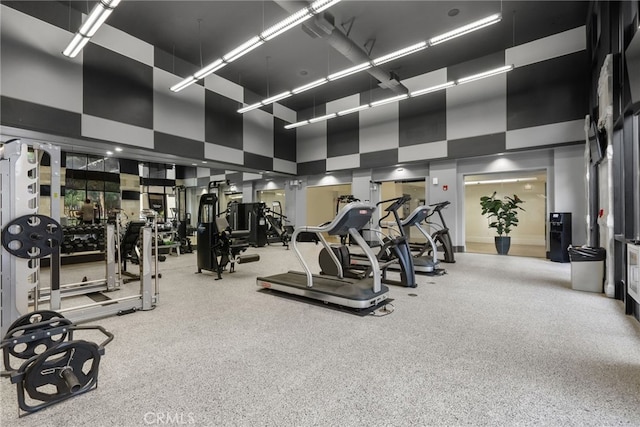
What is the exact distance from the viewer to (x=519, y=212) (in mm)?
8531

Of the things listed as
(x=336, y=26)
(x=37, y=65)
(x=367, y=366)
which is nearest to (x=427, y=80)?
(x=336, y=26)

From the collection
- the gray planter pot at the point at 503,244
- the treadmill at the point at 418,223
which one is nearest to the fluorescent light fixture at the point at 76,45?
the treadmill at the point at 418,223

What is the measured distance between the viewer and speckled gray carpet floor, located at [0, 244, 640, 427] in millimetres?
1515

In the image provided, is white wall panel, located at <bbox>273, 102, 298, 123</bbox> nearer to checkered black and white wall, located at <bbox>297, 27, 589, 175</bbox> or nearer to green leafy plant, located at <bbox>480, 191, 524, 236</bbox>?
checkered black and white wall, located at <bbox>297, 27, 589, 175</bbox>

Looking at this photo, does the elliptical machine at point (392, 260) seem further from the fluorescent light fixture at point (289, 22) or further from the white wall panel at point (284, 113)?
the white wall panel at point (284, 113)

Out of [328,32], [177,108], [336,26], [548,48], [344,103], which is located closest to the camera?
[328,32]

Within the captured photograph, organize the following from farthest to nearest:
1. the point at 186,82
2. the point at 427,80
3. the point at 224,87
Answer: the point at 224,87, the point at 427,80, the point at 186,82

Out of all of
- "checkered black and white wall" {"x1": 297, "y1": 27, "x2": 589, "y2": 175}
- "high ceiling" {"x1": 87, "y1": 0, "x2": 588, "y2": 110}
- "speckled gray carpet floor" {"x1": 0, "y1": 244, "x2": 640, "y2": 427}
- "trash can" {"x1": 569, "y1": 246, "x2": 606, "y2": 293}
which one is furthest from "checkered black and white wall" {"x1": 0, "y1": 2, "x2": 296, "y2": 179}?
"trash can" {"x1": 569, "y1": 246, "x2": 606, "y2": 293}

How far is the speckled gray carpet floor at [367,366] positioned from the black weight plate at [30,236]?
0.97m

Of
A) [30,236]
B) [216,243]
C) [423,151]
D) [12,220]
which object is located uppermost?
[423,151]

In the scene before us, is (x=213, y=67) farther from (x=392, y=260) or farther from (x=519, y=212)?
(x=519, y=212)

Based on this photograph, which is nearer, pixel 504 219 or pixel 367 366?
pixel 367 366

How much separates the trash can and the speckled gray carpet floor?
437mm

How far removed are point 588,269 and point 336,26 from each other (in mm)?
5861
